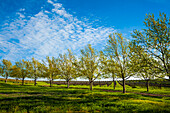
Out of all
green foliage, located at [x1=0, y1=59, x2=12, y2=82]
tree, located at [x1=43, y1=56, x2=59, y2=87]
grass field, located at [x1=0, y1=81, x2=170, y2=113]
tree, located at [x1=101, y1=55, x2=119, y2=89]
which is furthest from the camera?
green foliage, located at [x1=0, y1=59, x2=12, y2=82]

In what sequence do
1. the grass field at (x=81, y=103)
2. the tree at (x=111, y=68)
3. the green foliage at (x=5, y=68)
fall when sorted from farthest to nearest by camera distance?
the green foliage at (x=5, y=68) < the tree at (x=111, y=68) < the grass field at (x=81, y=103)

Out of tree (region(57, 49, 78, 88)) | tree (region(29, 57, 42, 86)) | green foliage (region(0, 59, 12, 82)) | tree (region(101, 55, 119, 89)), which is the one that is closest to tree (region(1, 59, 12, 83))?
green foliage (region(0, 59, 12, 82))

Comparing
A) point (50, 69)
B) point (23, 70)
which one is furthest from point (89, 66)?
point (23, 70)

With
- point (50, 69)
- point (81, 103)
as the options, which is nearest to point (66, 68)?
point (50, 69)

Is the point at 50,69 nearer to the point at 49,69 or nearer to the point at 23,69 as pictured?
the point at 49,69

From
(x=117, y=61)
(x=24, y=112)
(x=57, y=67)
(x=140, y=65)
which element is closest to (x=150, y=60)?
(x=140, y=65)

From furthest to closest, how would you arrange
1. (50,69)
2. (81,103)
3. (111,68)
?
1. (50,69)
2. (111,68)
3. (81,103)

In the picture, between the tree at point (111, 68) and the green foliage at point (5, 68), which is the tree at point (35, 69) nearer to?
the green foliage at point (5, 68)

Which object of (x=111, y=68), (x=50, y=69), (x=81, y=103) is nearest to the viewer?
(x=81, y=103)

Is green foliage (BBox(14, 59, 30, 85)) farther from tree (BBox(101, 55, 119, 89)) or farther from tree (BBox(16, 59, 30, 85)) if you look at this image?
tree (BBox(101, 55, 119, 89))

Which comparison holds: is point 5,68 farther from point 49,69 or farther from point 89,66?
point 89,66

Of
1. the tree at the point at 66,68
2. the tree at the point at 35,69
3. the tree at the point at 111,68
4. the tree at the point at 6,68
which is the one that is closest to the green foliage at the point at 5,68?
the tree at the point at 6,68

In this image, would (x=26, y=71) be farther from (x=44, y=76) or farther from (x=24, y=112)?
(x=24, y=112)

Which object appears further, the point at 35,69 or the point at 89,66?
the point at 35,69
